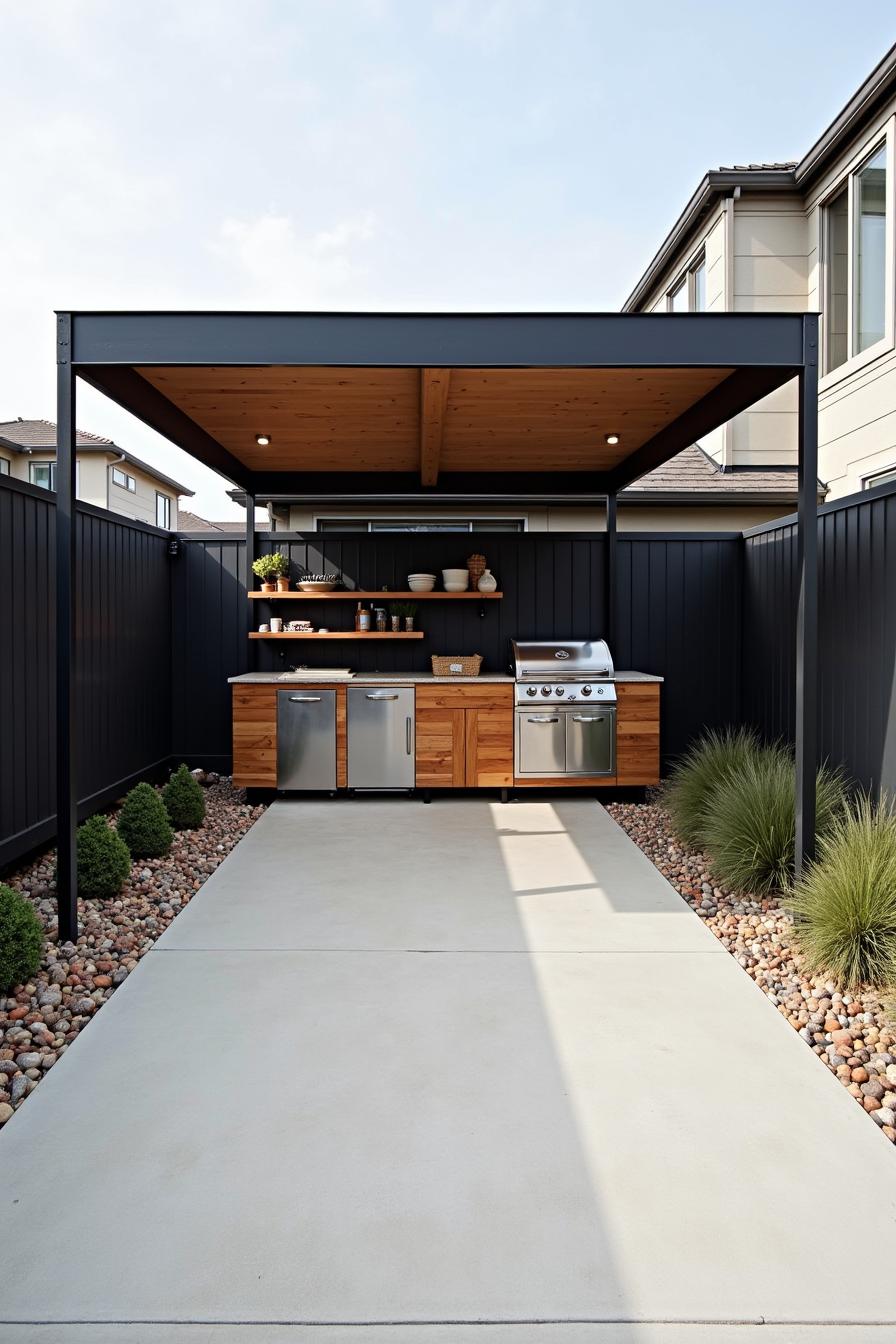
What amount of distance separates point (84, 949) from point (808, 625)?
10.4ft

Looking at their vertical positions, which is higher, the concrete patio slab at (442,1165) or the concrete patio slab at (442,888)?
the concrete patio slab at (442,888)

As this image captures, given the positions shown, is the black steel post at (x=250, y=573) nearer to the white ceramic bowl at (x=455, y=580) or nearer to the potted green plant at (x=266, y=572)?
the potted green plant at (x=266, y=572)

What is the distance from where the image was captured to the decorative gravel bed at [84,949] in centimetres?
240

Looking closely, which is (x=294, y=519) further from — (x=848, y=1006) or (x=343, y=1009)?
(x=848, y=1006)

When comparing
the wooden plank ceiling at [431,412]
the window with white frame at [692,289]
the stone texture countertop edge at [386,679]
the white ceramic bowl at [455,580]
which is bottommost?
the stone texture countertop edge at [386,679]

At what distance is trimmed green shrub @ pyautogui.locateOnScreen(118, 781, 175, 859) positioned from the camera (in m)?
4.30

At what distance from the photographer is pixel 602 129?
327 inches

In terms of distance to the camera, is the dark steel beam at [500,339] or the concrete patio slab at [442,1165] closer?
the concrete patio slab at [442,1165]

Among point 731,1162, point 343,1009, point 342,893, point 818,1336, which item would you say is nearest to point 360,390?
point 342,893

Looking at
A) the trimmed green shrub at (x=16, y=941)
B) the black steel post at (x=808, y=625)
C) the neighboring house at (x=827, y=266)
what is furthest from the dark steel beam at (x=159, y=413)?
the neighboring house at (x=827, y=266)

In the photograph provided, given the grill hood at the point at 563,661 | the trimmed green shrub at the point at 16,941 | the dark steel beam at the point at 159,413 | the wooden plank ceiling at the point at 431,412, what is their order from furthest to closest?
1. the grill hood at the point at 563,661
2. the wooden plank ceiling at the point at 431,412
3. the dark steel beam at the point at 159,413
4. the trimmed green shrub at the point at 16,941

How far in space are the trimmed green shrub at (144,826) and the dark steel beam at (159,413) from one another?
6.54ft

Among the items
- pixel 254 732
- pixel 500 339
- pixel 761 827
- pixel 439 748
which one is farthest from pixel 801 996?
pixel 254 732

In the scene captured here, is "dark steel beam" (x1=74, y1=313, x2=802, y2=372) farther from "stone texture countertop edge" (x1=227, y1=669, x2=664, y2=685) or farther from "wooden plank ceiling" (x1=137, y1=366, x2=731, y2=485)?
"stone texture countertop edge" (x1=227, y1=669, x2=664, y2=685)
